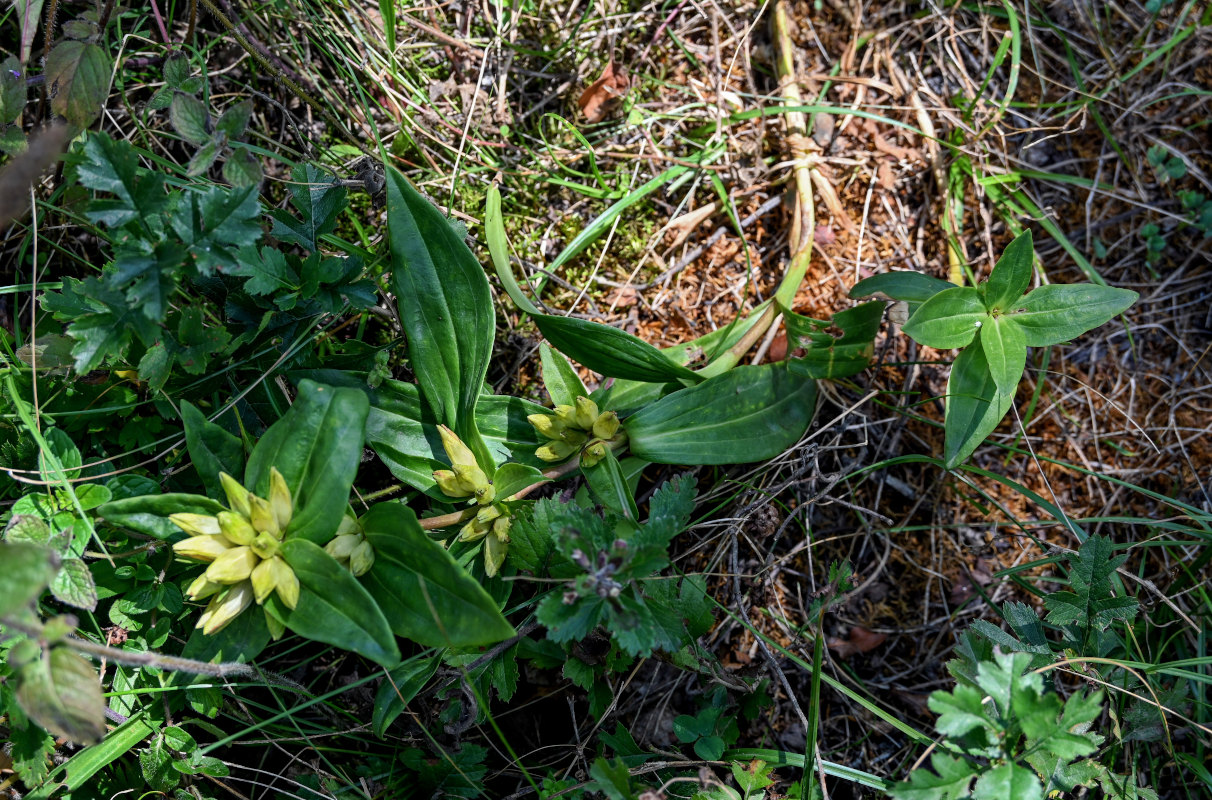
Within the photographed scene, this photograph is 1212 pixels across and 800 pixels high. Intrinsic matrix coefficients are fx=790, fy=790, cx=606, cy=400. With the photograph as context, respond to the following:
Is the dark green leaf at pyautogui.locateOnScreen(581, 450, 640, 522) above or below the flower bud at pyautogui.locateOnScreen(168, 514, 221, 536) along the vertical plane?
below

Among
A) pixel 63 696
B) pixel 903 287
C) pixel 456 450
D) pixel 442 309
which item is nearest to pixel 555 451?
pixel 456 450

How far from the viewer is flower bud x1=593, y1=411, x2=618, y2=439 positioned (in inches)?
96.6

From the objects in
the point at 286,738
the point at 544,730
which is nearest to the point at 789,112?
the point at 544,730

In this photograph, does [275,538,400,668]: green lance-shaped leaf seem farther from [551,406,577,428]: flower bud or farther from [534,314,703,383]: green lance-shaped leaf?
[534,314,703,383]: green lance-shaped leaf

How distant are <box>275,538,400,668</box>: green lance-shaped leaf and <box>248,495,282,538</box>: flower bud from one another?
0.17ft

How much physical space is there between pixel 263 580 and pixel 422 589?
1.29 ft

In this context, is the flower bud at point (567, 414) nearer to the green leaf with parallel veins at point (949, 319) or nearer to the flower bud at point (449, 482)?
the flower bud at point (449, 482)

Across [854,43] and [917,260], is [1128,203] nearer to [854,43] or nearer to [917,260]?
[917,260]

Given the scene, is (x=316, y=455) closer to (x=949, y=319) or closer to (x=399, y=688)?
(x=399, y=688)

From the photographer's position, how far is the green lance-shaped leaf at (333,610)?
6.05 feet

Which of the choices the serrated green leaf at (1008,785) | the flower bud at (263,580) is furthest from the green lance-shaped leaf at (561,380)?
the serrated green leaf at (1008,785)

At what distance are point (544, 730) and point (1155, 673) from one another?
191 centimetres

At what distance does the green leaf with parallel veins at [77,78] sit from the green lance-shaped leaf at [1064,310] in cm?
277

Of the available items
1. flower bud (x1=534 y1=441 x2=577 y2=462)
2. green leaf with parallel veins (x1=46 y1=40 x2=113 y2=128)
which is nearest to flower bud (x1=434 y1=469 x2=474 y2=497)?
flower bud (x1=534 y1=441 x2=577 y2=462)
